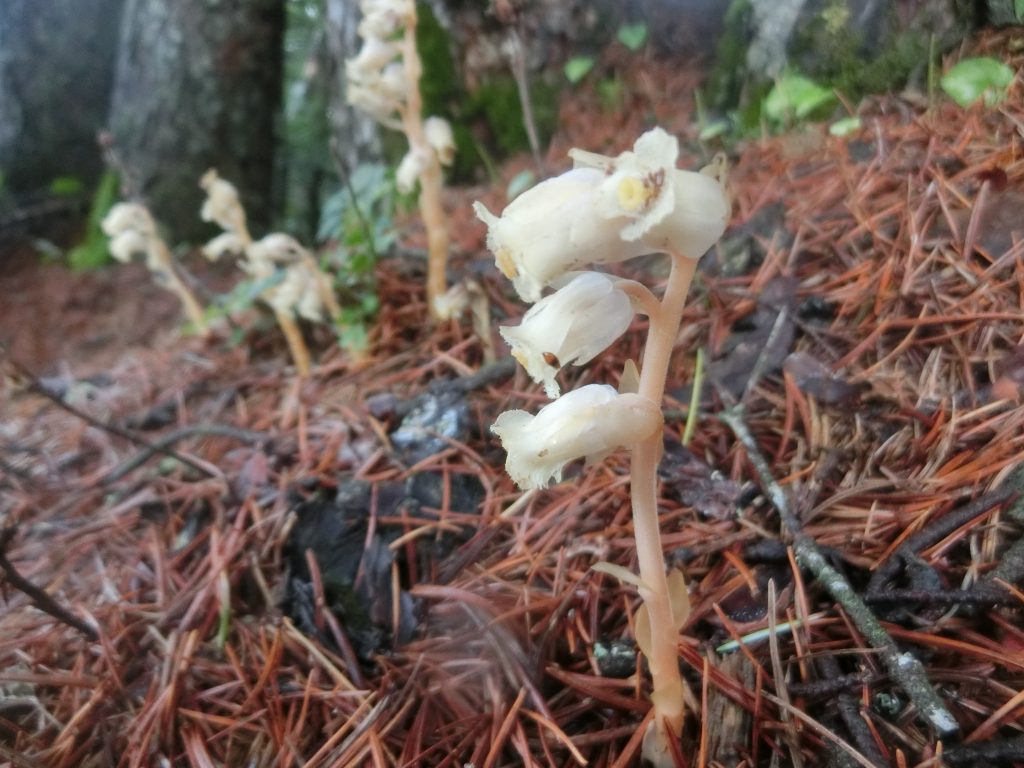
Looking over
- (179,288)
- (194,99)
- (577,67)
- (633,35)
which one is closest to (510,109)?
(577,67)

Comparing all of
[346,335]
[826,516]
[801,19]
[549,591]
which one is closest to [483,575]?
[549,591]

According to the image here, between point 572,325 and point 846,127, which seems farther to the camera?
point 846,127

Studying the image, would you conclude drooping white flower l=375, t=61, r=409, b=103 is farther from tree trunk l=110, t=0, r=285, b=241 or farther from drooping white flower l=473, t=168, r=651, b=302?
tree trunk l=110, t=0, r=285, b=241

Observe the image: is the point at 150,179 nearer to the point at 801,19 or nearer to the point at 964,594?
the point at 801,19

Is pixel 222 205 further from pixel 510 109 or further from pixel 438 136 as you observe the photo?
pixel 510 109

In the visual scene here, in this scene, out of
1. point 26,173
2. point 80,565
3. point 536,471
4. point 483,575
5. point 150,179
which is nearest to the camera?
point 536,471

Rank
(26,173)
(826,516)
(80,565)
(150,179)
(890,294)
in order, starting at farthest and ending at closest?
(26,173), (150,179), (80,565), (890,294), (826,516)

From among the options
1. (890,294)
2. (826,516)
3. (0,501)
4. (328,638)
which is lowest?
(0,501)
